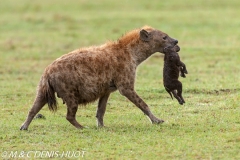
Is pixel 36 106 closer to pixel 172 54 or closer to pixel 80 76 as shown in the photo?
pixel 80 76

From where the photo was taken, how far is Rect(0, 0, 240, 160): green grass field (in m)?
7.04

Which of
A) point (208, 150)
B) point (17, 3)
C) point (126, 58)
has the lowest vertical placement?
point (17, 3)

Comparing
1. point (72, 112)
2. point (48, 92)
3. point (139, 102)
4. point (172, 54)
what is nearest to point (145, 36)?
point (172, 54)

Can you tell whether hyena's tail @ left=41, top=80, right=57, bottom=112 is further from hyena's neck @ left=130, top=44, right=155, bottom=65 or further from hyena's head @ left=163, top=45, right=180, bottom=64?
hyena's head @ left=163, top=45, right=180, bottom=64

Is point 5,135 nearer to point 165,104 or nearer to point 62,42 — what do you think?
point 165,104

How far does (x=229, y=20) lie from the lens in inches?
770

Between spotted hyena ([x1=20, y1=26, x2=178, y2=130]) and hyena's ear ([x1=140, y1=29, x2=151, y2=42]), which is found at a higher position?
hyena's ear ([x1=140, y1=29, x2=151, y2=42])

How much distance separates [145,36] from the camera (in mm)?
8609

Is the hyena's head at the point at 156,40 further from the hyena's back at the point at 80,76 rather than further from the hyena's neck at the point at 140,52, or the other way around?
the hyena's back at the point at 80,76

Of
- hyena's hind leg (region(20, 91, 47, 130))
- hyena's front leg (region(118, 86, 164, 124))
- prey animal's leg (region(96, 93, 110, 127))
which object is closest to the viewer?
hyena's hind leg (region(20, 91, 47, 130))

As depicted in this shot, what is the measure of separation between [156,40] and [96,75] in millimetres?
1126

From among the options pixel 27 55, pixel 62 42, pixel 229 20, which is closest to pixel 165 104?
pixel 27 55

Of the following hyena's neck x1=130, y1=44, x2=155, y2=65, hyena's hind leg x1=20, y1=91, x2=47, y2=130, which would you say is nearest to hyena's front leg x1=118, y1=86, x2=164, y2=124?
hyena's neck x1=130, y1=44, x2=155, y2=65

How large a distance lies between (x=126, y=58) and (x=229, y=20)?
1175 centimetres
